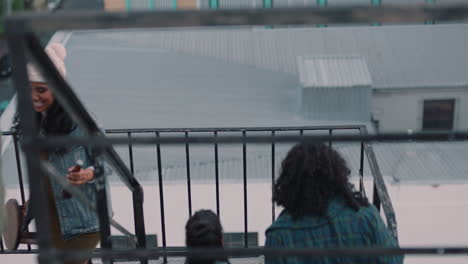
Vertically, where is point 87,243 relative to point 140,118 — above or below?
above

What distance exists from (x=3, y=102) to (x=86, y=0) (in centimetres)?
953

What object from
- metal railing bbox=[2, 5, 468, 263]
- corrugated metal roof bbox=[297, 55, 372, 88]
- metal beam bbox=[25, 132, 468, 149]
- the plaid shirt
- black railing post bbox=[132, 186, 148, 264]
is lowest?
corrugated metal roof bbox=[297, 55, 372, 88]

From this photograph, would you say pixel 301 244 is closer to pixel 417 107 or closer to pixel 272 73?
Result: pixel 272 73

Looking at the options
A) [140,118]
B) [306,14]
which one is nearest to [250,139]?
[306,14]

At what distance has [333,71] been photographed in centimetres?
1485

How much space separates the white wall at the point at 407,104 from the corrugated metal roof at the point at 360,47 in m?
0.19

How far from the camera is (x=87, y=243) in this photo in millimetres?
3236

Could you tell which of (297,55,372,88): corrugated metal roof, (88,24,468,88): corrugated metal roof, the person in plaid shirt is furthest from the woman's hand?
(88,24,468,88): corrugated metal roof

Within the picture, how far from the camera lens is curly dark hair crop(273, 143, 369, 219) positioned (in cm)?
235

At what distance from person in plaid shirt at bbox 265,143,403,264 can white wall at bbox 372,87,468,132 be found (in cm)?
1354

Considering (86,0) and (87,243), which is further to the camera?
(86,0)

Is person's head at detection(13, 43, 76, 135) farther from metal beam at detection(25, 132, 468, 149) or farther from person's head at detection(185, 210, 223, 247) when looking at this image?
metal beam at detection(25, 132, 468, 149)

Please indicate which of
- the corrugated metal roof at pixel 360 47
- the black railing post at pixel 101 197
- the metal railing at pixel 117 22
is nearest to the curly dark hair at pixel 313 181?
the black railing post at pixel 101 197

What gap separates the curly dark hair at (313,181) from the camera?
2350mm
